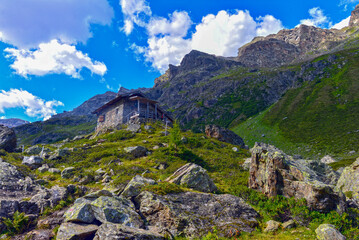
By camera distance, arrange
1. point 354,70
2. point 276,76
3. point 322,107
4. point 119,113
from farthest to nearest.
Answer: point 276,76 < point 354,70 < point 322,107 < point 119,113

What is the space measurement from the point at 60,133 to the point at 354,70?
185298 millimetres

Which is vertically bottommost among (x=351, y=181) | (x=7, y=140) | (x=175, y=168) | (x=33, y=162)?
(x=351, y=181)

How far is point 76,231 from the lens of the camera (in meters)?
7.88

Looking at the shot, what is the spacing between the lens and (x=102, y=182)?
17.4 meters

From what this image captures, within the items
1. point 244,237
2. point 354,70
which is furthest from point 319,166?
point 354,70

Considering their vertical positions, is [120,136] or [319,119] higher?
[319,119]

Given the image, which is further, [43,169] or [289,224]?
[43,169]

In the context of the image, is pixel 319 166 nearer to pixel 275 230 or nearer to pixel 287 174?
pixel 287 174

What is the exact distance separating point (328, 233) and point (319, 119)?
73995 mm

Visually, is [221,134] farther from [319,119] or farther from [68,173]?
[319,119]

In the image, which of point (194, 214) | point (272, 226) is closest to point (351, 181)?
point (272, 226)

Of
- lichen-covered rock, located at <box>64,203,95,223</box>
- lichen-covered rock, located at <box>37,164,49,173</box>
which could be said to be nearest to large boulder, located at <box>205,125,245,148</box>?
lichen-covered rock, located at <box>37,164,49,173</box>

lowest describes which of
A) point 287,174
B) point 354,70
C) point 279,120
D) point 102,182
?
point 102,182

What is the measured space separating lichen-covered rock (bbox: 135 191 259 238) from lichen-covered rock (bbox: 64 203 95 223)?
2673 millimetres
